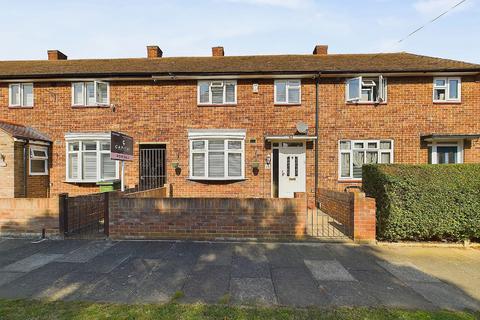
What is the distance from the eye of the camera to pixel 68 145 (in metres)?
11.3

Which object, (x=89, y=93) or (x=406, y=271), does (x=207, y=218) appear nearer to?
(x=406, y=271)

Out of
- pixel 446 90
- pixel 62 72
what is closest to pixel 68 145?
pixel 62 72

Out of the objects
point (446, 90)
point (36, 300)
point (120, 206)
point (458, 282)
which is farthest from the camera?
point (446, 90)

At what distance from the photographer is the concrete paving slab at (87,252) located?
Answer: 5035mm

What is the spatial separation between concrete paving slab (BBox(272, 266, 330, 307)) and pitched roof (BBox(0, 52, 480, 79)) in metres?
8.39

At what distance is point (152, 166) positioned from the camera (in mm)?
11547

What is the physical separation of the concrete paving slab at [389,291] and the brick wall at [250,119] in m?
6.62

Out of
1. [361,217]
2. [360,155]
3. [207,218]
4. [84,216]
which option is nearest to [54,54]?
[84,216]

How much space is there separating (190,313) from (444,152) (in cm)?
1197

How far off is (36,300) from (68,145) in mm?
9423

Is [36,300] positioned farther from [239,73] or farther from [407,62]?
[407,62]

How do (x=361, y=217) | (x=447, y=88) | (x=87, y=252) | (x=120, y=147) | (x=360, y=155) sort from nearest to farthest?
(x=87, y=252) < (x=361, y=217) < (x=120, y=147) < (x=447, y=88) < (x=360, y=155)

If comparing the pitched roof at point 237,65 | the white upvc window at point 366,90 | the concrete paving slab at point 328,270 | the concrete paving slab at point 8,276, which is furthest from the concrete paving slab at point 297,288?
the white upvc window at point 366,90

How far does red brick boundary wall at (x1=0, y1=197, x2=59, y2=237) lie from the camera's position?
253 inches
